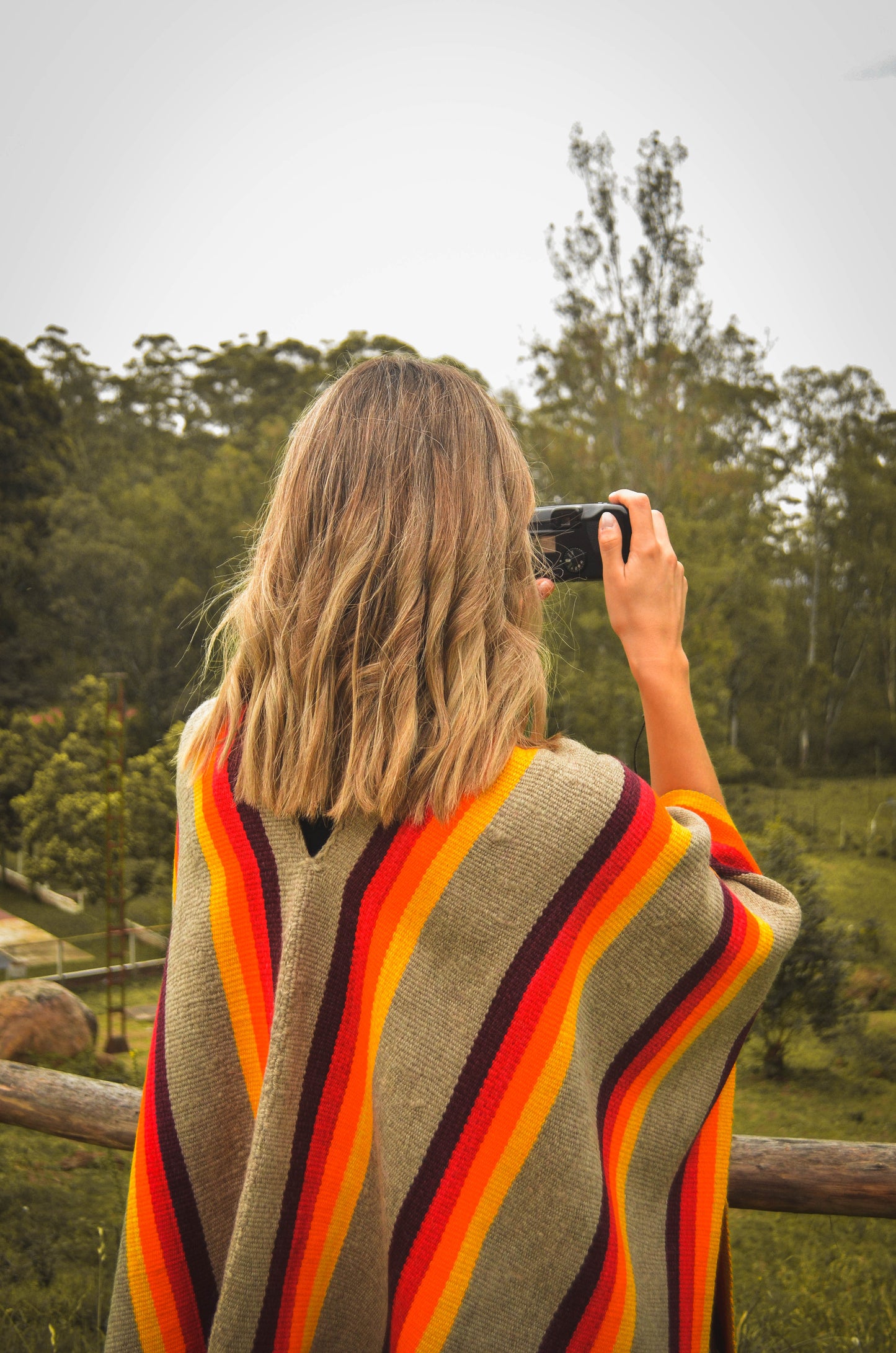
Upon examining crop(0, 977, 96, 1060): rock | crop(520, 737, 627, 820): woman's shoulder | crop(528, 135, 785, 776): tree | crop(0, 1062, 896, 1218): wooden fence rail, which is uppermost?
crop(528, 135, 785, 776): tree

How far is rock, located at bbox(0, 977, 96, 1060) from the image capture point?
5766 mm

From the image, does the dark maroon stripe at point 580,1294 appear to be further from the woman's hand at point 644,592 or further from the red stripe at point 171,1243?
the woman's hand at point 644,592

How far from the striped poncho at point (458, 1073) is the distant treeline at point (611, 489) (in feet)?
27.0

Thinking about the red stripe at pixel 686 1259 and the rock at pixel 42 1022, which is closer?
the red stripe at pixel 686 1259

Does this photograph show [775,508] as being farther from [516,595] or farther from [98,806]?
[516,595]

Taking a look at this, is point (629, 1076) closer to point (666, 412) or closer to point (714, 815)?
point (714, 815)

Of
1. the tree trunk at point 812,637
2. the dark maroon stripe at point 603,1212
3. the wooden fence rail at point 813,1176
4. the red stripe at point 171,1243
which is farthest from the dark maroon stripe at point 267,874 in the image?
the tree trunk at point 812,637

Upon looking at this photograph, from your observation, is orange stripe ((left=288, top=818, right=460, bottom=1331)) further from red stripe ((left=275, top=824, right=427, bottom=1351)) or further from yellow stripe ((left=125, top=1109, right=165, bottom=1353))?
yellow stripe ((left=125, top=1109, right=165, bottom=1353))

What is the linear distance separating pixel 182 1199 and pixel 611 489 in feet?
40.8

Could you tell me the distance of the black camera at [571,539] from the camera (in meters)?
1.17

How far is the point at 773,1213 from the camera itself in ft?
17.8

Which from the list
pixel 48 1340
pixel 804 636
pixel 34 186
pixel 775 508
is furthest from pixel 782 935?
pixel 34 186

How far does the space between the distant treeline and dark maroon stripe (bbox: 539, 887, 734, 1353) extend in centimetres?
848

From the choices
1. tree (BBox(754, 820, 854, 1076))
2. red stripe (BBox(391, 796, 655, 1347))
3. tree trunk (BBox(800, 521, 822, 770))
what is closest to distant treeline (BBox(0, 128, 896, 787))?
tree trunk (BBox(800, 521, 822, 770))
